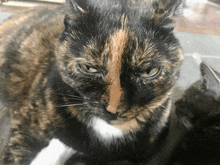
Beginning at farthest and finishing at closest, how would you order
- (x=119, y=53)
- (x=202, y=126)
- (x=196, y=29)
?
1. (x=196, y=29)
2. (x=202, y=126)
3. (x=119, y=53)

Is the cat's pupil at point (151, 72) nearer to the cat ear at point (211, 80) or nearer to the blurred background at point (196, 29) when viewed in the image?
the cat ear at point (211, 80)

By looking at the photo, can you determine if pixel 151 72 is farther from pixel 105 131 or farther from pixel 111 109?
pixel 105 131

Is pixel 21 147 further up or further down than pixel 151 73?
further down

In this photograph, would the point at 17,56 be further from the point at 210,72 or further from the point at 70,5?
the point at 210,72

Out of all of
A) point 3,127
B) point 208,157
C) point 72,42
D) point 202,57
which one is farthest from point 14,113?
point 202,57

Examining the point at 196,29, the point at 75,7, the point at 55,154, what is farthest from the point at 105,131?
the point at 196,29

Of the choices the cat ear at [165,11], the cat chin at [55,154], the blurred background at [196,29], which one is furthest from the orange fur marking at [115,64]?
the blurred background at [196,29]
